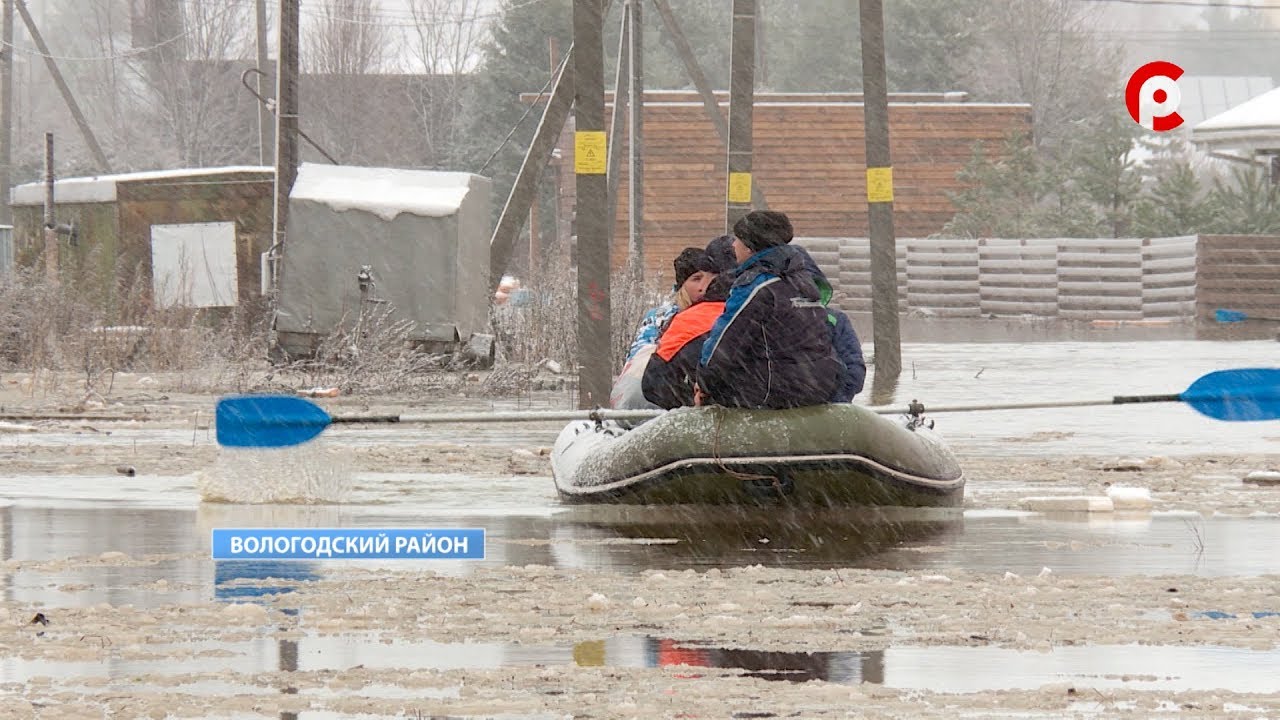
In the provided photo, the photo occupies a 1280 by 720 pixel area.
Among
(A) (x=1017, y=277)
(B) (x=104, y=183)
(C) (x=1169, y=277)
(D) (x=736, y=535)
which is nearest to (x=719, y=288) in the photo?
(D) (x=736, y=535)

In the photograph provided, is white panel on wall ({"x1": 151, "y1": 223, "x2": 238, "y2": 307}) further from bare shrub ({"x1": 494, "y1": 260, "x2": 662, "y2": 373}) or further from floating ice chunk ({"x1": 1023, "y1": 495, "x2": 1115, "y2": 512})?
floating ice chunk ({"x1": 1023, "y1": 495, "x2": 1115, "y2": 512})

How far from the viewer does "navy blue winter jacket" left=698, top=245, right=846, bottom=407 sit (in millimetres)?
11688

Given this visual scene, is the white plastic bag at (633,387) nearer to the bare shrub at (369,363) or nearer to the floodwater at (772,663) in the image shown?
the floodwater at (772,663)

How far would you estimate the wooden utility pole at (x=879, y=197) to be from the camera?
2403 cm

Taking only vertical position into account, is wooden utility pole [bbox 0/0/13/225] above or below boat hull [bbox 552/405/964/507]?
above

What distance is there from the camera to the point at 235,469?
42.3 ft

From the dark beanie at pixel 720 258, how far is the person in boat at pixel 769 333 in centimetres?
96

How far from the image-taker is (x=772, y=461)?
11.8 m

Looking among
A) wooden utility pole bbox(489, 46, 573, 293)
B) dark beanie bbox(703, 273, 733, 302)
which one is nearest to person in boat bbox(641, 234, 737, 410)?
dark beanie bbox(703, 273, 733, 302)

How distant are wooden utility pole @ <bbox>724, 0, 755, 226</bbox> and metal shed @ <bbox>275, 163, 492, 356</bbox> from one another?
2.74 m

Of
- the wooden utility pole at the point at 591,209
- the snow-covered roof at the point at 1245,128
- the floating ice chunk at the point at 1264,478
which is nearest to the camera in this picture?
the floating ice chunk at the point at 1264,478

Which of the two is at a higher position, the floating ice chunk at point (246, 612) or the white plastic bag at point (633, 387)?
the white plastic bag at point (633, 387)

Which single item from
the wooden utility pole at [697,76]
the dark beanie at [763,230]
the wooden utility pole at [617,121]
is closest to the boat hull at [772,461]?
the dark beanie at [763,230]

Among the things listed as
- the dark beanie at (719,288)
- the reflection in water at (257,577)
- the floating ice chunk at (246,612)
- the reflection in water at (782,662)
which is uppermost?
the dark beanie at (719,288)
